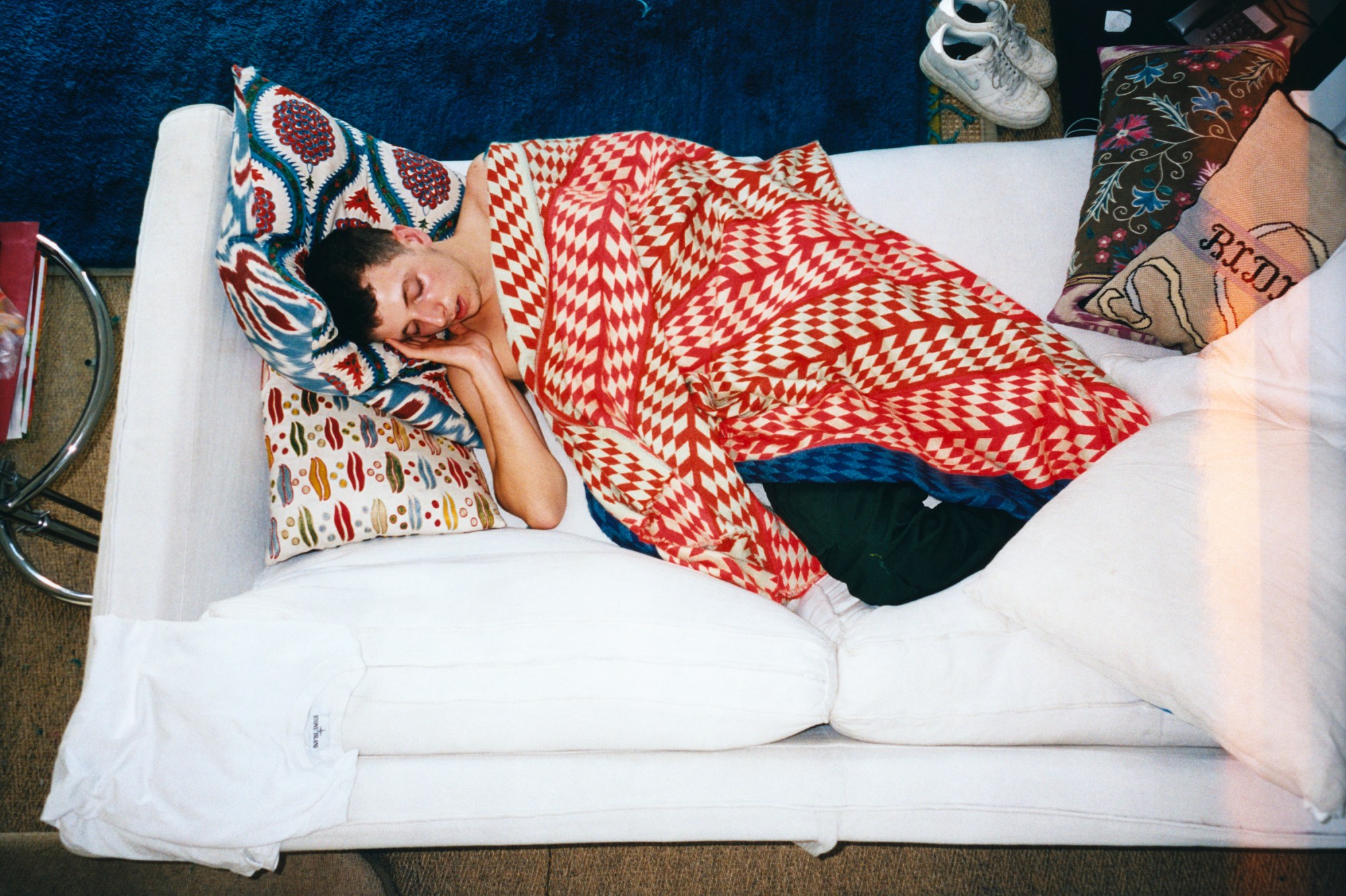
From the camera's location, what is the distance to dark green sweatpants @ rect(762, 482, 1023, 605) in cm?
103

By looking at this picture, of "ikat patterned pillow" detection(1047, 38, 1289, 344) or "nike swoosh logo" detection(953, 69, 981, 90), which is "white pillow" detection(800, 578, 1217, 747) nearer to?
"ikat patterned pillow" detection(1047, 38, 1289, 344)

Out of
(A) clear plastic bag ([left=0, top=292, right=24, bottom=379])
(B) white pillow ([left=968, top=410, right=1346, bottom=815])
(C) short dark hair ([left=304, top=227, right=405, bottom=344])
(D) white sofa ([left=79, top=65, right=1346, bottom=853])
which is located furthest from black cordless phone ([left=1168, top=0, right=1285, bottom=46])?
(A) clear plastic bag ([left=0, top=292, right=24, bottom=379])

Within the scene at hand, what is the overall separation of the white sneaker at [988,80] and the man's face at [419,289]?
1245 mm

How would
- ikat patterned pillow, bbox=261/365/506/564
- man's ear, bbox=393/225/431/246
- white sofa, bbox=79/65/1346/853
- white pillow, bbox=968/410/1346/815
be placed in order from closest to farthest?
white pillow, bbox=968/410/1346/815 < white sofa, bbox=79/65/1346/853 < ikat patterned pillow, bbox=261/365/506/564 < man's ear, bbox=393/225/431/246

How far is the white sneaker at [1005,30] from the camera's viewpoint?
1.68 m

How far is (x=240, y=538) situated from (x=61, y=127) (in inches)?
56.5

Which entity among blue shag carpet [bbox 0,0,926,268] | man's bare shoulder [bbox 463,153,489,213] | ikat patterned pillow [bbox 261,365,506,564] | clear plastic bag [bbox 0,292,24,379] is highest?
blue shag carpet [bbox 0,0,926,268]

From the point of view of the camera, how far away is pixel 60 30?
1897 mm

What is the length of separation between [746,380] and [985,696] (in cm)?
53

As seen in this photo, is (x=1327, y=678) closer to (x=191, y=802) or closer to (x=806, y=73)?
(x=191, y=802)

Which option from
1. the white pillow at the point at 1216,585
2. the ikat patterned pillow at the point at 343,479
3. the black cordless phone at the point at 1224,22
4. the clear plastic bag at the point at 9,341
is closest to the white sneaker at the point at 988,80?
the black cordless phone at the point at 1224,22

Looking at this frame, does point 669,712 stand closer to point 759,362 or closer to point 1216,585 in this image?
point 759,362

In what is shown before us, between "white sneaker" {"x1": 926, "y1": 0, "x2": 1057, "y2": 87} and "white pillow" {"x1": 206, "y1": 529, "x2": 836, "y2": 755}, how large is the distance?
1491 millimetres

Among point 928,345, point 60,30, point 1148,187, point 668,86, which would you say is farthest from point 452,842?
point 60,30
